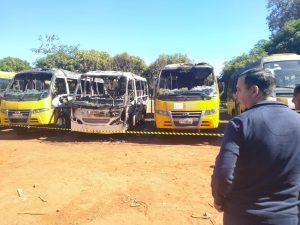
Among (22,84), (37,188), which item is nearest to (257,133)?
(37,188)

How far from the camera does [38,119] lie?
38.6ft

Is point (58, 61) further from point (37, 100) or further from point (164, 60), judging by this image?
point (37, 100)

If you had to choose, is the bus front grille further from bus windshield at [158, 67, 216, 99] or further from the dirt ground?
bus windshield at [158, 67, 216, 99]

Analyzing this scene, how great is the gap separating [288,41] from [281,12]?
19796 millimetres

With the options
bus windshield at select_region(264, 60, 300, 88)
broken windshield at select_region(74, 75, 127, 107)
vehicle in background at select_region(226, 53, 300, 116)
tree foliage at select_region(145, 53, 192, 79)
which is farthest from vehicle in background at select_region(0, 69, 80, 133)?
tree foliage at select_region(145, 53, 192, 79)

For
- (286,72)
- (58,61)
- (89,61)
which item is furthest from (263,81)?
(89,61)

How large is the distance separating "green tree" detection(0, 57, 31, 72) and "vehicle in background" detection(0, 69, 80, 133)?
138 ft

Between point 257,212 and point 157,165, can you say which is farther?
point 157,165

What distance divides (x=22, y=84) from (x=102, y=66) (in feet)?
78.8

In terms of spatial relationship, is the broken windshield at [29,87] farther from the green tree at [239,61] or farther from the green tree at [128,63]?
the green tree at [128,63]

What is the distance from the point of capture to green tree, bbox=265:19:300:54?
20.9 metres

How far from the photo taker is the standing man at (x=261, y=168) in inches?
84.5

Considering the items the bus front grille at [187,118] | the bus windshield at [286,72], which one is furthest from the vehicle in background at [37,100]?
the bus windshield at [286,72]

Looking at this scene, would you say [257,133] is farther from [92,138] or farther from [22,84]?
[22,84]
